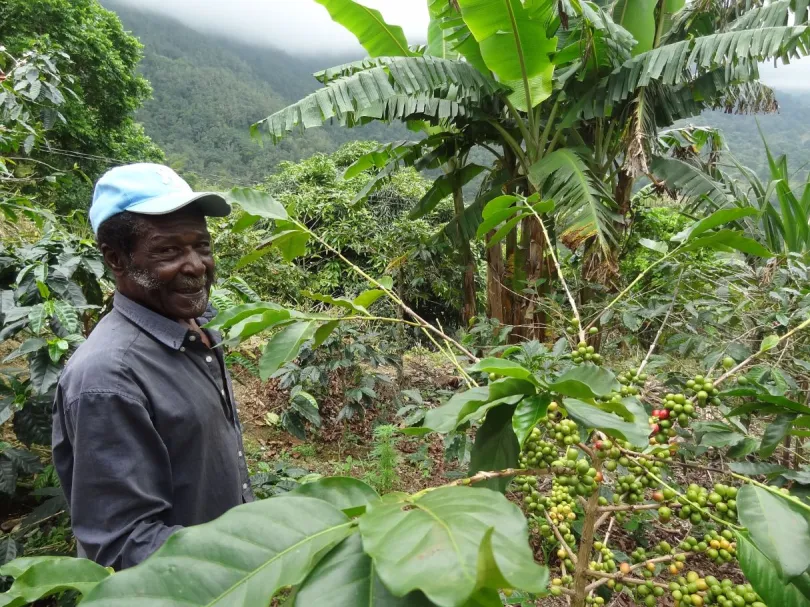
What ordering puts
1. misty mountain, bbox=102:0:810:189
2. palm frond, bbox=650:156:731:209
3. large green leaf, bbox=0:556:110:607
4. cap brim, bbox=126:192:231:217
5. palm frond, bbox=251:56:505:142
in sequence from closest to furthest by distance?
large green leaf, bbox=0:556:110:607 < cap brim, bbox=126:192:231:217 < palm frond, bbox=251:56:505:142 < palm frond, bbox=650:156:731:209 < misty mountain, bbox=102:0:810:189

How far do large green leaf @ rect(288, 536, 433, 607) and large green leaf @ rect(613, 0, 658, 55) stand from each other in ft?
16.2

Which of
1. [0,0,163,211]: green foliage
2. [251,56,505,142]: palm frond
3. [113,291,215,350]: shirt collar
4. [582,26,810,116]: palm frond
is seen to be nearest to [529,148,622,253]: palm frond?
[582,26,810,116]: palm frond

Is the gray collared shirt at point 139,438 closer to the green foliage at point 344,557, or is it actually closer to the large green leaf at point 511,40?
the green foliage at point 344,557

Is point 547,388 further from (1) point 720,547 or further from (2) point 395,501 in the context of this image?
(1) point 720,547

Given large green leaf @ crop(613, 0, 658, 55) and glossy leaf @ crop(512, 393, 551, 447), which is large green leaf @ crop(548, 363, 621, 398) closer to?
glossy leaf @ crop(512, 393, 551, 447)

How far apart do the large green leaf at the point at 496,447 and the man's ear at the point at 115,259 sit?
1102 millimetres

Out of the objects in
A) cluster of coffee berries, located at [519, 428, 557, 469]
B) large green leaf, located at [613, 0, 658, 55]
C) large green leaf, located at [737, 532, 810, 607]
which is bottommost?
cluster of coffee berries, located at [519, 428, 557, 469]

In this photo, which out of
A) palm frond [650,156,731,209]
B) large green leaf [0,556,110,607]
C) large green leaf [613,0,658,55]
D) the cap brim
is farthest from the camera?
large green leaf [613,0,658,55]

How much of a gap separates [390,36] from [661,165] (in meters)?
2.75

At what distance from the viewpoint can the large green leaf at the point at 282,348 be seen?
805 mm

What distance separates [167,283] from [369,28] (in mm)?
4069

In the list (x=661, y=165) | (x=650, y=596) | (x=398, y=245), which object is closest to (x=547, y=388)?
(x=650, y=596)

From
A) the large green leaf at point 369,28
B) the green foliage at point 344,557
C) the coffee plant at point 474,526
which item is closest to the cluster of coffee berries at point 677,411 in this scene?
the coffee plant at point 474,526

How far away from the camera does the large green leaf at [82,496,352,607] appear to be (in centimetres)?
34
